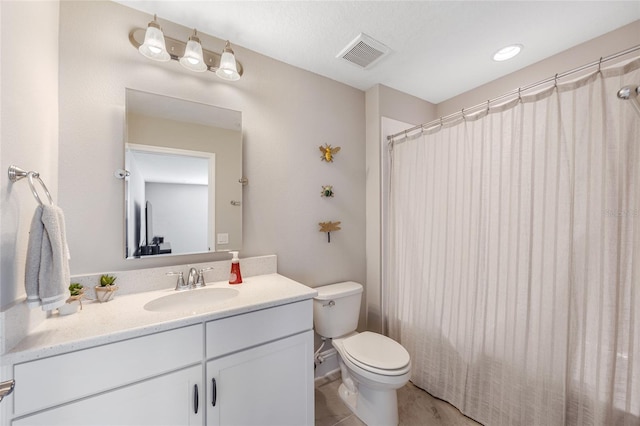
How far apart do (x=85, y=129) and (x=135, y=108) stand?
0.81ft

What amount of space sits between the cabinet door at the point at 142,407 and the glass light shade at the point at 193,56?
154 centimetres

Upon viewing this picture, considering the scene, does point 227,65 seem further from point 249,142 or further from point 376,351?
point 376,351

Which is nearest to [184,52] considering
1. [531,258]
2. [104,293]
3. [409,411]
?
[104,293]

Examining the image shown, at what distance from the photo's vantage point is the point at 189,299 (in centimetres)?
133

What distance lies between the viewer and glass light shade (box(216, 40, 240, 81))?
4.72 ft

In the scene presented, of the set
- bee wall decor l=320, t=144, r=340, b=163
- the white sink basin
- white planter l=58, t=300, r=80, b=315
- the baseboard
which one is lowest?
the baseboard

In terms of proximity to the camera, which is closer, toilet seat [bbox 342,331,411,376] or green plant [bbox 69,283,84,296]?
green plant [bbox 69,283,84,296]

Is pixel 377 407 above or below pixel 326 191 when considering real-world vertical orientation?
below

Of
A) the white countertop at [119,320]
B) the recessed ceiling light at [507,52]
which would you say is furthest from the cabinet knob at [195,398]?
the recessed ceiling light at [507,52]

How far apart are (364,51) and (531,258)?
1.61m

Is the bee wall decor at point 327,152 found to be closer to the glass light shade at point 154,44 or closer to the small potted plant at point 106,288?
the glass light shade at point 154,44

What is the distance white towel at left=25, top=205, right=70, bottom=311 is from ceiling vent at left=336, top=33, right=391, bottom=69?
174 centimetres

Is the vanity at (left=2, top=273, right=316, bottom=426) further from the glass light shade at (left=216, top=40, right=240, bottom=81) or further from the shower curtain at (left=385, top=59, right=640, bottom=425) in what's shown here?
the glass light shade at (left=216, top=40, right=240, bottom=81)

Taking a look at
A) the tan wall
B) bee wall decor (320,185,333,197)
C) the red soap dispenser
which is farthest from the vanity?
bee wall decor (320,185,333,197)
